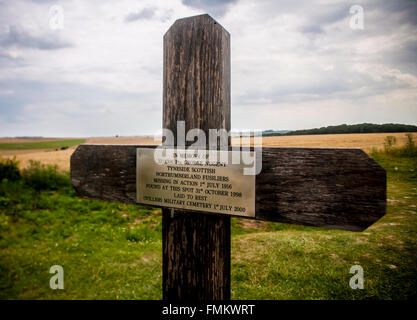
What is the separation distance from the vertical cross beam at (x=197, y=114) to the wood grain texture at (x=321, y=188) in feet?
1.41

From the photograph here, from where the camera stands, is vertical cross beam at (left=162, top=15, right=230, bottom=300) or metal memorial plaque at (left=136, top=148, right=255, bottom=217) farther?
vertical cross beam at (left=162, top=15, right=230, bottom=300)

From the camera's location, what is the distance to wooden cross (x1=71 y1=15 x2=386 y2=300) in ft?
4.62

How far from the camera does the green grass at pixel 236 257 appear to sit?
3904mm

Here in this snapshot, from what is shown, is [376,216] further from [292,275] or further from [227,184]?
[292,275]

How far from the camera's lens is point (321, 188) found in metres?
1.47

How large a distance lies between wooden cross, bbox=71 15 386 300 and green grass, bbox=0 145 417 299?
2.27 metres

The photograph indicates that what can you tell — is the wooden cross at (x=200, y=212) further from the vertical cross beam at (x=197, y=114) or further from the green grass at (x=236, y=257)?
the green grass at (x=236, y=257)

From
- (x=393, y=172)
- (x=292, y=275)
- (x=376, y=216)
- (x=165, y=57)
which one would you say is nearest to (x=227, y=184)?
(x=376, y=216)

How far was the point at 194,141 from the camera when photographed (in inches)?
73.2

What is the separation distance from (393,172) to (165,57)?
926 centimetres

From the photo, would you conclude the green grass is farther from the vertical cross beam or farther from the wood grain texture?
the wood grain texture

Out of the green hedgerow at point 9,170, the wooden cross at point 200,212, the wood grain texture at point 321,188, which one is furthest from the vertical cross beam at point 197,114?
the green hedgerow at point 9,170

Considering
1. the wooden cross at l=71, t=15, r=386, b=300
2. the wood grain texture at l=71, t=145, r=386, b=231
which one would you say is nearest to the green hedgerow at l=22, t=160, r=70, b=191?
the wooden cross at l=71, t=15, r=386, b=300
